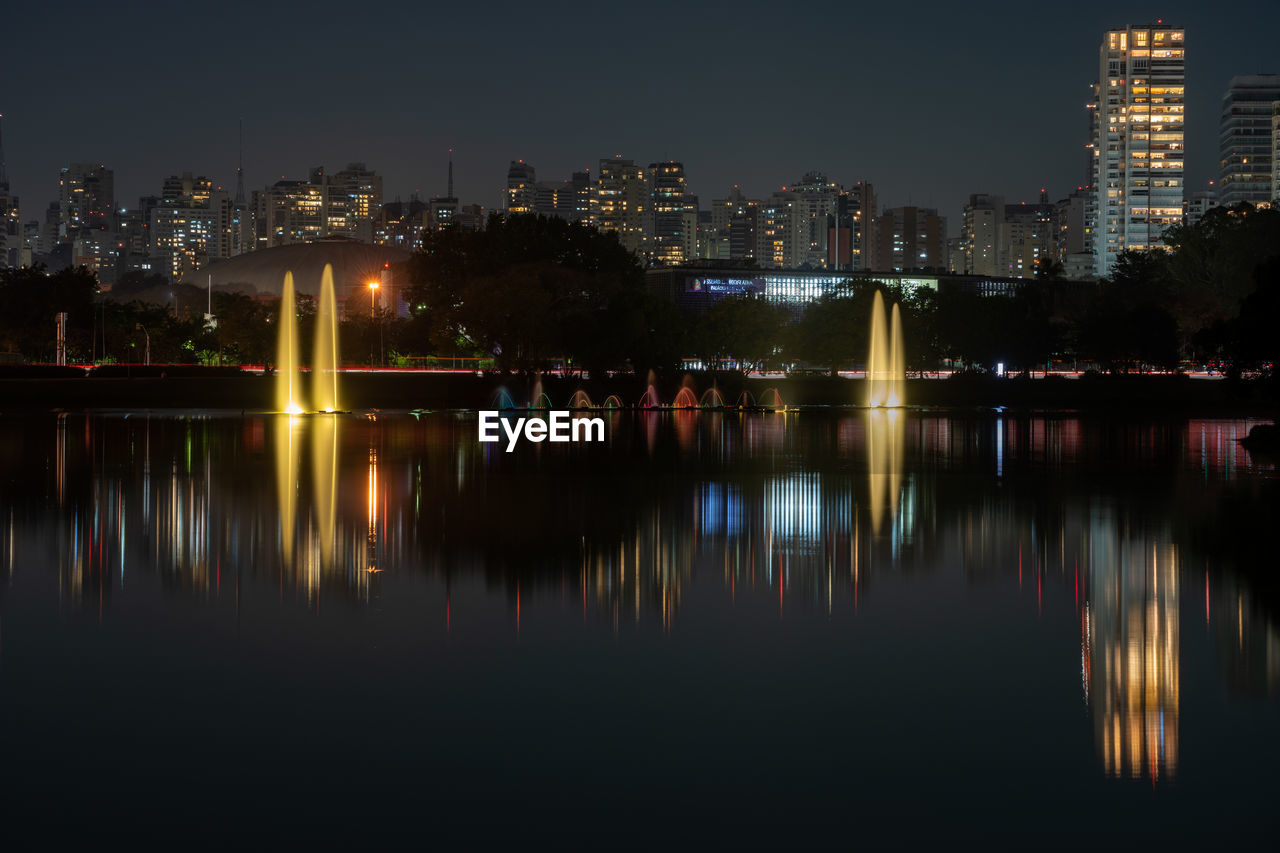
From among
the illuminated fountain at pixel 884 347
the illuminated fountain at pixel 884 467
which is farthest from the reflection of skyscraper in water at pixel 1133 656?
the illuminated fountain at pixel 884 347

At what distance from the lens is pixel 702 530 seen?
15023 mm

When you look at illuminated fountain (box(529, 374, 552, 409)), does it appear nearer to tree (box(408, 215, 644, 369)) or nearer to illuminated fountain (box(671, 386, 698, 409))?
illuminated fountain (box(671, 386, 698, 409))

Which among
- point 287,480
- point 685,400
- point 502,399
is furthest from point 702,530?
point 685,400

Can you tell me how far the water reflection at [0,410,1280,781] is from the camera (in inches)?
408

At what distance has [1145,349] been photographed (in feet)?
243

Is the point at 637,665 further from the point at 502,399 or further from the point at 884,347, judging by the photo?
the point at 884,347

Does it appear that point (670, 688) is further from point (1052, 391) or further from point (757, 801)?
point (1052, 391)

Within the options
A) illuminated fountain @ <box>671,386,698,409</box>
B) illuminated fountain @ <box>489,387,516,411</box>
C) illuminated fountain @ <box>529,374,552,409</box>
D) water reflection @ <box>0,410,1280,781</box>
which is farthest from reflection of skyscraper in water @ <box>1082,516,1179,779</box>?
illuminated fountain @ <box>671,386,698,409</box>

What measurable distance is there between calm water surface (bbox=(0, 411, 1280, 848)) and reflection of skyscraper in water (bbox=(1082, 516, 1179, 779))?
4cm

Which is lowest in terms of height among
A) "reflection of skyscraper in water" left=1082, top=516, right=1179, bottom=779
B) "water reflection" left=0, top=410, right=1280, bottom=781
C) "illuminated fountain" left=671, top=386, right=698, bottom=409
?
"reflection of skyscraper in water" left=1082, top=516, right=1179, bottom=779

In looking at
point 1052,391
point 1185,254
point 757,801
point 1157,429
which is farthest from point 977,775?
point 1185,254

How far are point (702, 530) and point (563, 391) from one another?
41257 millimetres

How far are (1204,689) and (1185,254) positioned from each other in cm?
8593

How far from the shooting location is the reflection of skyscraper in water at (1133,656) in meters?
7.17
